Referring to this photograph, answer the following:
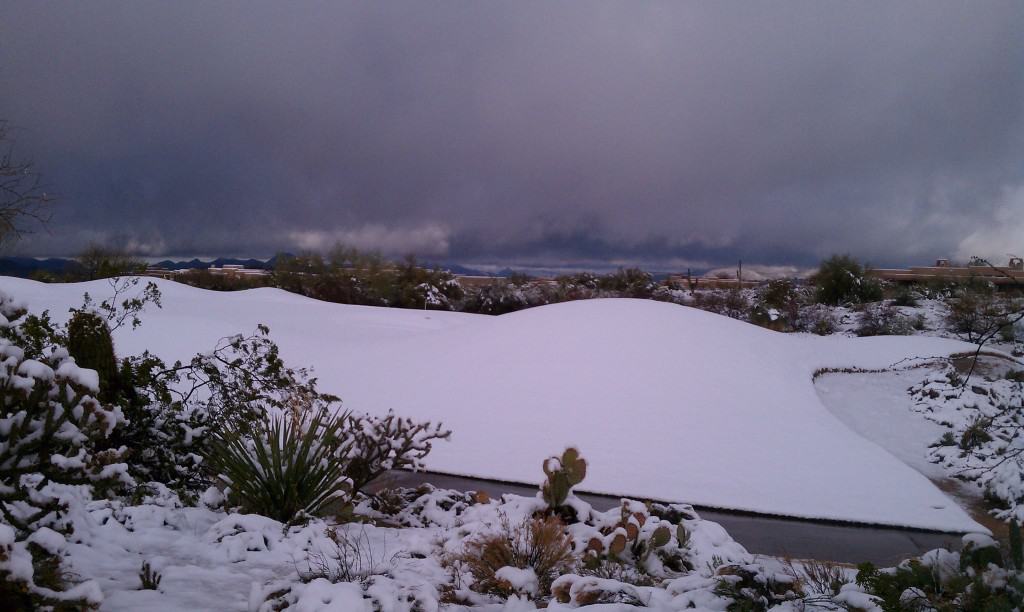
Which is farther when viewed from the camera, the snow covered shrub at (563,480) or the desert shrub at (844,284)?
the desert shrub at (844,284)

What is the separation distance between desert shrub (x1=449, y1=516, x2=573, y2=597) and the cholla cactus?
0.60 meters

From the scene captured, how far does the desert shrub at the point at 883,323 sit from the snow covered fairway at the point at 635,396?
10.9 ft

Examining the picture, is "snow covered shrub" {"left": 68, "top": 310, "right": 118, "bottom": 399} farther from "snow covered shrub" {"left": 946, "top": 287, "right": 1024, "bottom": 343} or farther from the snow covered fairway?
"snow covered shrub" {"left": 946, "top": 287, "right": 1024, "bottom": 343}

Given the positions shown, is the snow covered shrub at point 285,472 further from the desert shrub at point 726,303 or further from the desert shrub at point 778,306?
the desert shrub at point 726,303

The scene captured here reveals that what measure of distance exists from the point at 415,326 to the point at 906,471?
35.9ft

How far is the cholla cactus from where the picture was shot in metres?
4.00

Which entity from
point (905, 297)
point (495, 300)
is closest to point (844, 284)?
point (905, 297)

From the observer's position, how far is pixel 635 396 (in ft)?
27.7

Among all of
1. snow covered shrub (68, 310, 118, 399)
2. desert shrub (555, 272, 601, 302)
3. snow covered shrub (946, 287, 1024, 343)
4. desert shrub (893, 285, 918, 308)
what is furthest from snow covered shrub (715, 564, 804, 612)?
desert shrub (893, 285, 918, 308)

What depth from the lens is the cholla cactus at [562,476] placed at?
13.1ft

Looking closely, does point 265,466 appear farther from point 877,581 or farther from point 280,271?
point 280,271

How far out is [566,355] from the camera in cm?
964

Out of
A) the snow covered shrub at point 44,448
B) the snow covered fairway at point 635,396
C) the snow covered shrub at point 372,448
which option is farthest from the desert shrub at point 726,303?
the snow covered shrub at point 44,448

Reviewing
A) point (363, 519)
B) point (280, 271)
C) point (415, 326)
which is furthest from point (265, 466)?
point (280, 271)
